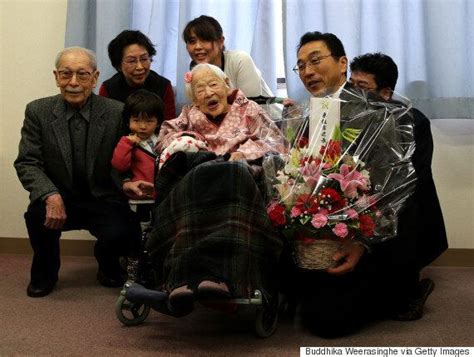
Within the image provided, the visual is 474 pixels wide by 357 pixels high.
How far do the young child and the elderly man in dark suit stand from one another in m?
0.11

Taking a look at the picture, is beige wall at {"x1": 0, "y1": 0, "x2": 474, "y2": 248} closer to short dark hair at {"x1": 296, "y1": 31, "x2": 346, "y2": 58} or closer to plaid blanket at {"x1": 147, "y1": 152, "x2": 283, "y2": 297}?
short dark hair at {"x1": 296, "y1": 31, "x2": 346, "y2": 58}

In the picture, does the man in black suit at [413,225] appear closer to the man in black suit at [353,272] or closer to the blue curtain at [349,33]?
the man in black suit at [353,272]

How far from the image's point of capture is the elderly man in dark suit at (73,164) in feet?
10.1

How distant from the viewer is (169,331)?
2.56m

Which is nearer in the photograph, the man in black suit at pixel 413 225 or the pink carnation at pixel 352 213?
the pink carnation at pixel 352 213

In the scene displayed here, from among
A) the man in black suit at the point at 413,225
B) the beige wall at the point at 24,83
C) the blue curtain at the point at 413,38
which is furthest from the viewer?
the beige wall at the point at 24,83

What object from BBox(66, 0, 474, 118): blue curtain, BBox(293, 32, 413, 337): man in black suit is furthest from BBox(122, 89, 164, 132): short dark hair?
BBox(293, 32, 413, 337): man in black suit

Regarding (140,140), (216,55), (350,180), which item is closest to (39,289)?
(140,140)

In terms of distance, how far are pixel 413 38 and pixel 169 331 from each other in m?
1.90

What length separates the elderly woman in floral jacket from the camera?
2281 millimetres

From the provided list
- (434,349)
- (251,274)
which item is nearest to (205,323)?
(251,274)

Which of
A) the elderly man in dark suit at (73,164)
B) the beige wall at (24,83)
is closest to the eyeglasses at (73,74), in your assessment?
the elderly man in dark suit at (73,164)

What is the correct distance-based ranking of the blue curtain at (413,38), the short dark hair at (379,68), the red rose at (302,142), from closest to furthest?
1. the red rose at (302,142)
2. the short dark hair at (379,68)
3. the blue curtain at (413,38)

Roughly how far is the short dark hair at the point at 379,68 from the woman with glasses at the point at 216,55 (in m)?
0.51
